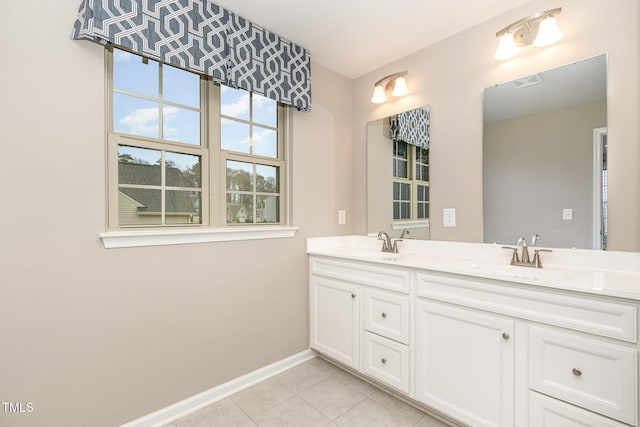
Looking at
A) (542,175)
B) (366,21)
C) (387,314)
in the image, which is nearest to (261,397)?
(387,314)

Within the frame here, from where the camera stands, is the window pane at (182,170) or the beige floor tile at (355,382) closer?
the window pane at (182,170)

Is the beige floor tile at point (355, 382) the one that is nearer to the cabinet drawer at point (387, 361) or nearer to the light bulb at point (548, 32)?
the cabinet drawer at point (387, 361)

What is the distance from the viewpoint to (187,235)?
1.82m

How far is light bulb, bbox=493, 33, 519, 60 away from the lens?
71.6 inches

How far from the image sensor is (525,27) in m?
1.77

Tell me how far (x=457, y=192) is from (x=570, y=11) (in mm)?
1151

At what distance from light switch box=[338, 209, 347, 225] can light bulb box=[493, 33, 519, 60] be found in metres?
1.59

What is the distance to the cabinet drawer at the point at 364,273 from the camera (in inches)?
71.2

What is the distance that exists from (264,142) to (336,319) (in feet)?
4.75

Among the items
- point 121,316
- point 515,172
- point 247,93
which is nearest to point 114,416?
point 121,316

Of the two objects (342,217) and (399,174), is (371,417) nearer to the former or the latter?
(342,217)

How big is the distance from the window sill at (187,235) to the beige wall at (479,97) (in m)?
0.91

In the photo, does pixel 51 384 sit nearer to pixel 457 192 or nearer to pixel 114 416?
pixel 114 416

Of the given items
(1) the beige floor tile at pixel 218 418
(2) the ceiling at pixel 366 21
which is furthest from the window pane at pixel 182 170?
(1) the beige floor tile at pixel 218 418
